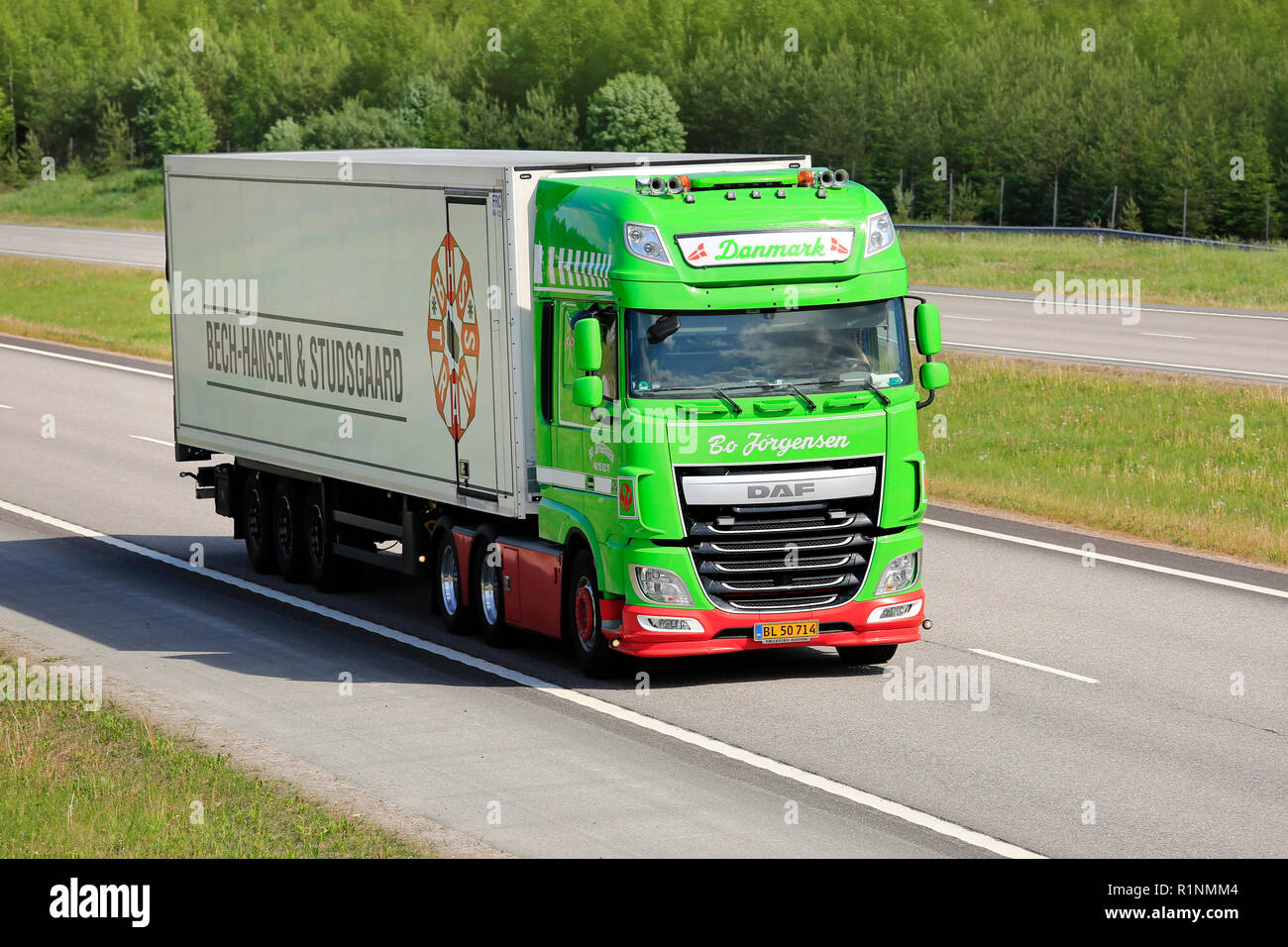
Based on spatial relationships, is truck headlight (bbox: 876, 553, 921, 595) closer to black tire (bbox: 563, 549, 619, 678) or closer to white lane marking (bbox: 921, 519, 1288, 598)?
black tire (bbox: 563, 549, 619, 678)

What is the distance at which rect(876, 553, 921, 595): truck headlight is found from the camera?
1406 cm

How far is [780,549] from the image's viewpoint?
13703 millimetres

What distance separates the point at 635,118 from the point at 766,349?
297ft

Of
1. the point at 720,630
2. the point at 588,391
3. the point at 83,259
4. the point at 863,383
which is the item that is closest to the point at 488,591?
the point at 720,630

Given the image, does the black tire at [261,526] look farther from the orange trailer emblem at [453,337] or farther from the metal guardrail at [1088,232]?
the metal guardrail at [1088,232]

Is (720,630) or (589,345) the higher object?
(589,345)

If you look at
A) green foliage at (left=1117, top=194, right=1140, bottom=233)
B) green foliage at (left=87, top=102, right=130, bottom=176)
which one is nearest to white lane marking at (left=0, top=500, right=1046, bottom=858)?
green foliage at (left=1117, top=194, right=1140, bottom=233)

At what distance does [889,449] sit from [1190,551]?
6.86m

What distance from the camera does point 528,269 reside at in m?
14.7

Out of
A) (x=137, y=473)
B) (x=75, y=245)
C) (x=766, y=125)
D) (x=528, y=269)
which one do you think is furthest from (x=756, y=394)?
(x=766, y=125)

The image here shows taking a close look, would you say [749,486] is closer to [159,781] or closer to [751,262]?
[751,262]

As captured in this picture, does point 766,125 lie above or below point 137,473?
above

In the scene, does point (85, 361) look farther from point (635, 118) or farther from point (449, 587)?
point (635, 118)

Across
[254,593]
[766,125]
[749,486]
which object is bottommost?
[254,593]
